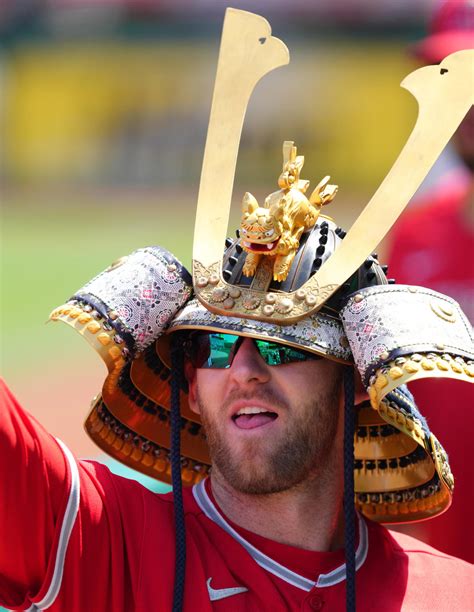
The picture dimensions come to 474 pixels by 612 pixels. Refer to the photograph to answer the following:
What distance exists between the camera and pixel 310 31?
1327 cm

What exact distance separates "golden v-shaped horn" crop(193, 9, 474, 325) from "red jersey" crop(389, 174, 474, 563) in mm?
1294

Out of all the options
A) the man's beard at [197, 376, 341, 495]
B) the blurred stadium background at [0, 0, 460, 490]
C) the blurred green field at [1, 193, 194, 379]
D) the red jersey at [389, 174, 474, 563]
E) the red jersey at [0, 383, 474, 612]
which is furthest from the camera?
the blurred stadium background at [0, 0, 460, 490]

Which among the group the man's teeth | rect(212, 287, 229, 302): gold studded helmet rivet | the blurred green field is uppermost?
rect(212, 287, 229, 302): gold studded helmet rivet

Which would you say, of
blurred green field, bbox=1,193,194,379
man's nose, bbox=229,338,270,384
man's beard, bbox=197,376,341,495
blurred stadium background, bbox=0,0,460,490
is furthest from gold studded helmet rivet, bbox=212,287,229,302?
blurred stadium background, bbox=0,0,460,490

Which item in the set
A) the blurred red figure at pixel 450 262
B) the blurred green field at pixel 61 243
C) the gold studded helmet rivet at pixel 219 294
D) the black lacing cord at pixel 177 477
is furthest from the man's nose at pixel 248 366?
the blurred green field at pixel 61 243

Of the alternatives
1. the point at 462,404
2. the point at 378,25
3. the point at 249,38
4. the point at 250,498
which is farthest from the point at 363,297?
the point at 378,25

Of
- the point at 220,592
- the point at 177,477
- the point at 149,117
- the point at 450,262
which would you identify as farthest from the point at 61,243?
the point at 220,592

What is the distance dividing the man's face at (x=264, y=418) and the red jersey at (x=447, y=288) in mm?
1243

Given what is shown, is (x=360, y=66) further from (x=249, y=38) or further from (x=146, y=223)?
(x=249, y=38)

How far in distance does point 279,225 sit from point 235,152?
0.26 metres

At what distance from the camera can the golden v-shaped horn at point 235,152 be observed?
269 centimetres

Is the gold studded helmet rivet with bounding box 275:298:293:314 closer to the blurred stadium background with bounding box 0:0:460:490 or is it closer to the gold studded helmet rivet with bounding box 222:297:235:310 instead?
the gold studded helmet rivet with bounding box 222:297:235:310

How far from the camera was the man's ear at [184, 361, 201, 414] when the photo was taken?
2877mm

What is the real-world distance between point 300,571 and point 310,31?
36.8ft
